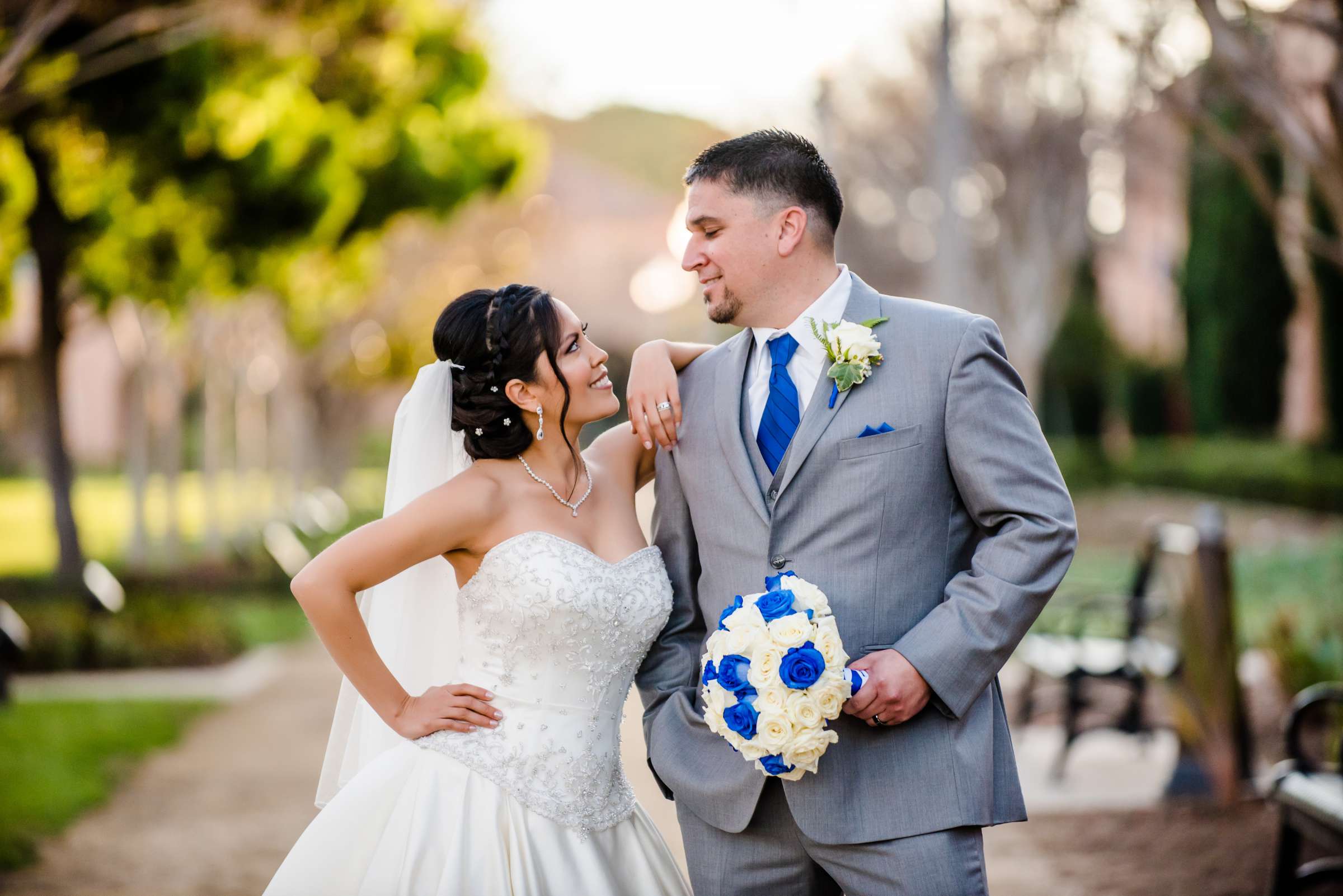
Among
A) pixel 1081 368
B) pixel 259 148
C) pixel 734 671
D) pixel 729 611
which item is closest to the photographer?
pixel 734 671

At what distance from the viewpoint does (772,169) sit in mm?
3273

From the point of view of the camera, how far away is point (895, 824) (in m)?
3.03

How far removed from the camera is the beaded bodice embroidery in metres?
3.47

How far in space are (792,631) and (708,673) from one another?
256mm

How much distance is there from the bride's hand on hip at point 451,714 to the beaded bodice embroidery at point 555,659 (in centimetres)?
3

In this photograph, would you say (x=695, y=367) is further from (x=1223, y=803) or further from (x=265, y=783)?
(x=265, y=783)

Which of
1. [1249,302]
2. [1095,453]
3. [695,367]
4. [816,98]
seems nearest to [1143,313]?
[1095,453]

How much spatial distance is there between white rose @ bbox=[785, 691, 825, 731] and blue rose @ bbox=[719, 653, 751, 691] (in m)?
0.12

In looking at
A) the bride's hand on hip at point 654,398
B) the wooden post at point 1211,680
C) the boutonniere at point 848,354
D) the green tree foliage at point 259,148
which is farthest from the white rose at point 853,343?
the green tree foliage at point 259,148

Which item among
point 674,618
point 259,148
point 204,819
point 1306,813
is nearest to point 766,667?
point 674,618

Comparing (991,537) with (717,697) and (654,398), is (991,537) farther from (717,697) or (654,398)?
(654,398)

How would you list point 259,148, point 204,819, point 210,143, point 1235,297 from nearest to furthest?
point 204,819, point 210,143, point 259,148, point 1235,297

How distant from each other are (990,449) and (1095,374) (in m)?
35.4

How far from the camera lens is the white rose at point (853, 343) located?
311cm
